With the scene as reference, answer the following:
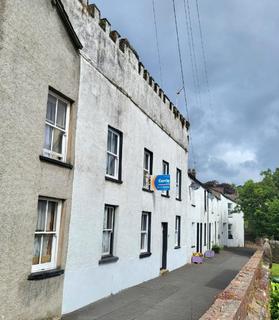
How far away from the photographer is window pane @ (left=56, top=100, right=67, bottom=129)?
9.65 meters

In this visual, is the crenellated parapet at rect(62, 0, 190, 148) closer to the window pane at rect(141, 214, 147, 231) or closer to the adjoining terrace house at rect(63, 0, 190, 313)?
the adjoining terrace house at rect(63, 0, 190, 313)

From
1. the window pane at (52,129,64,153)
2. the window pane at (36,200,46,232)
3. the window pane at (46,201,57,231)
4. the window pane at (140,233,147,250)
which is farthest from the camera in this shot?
the window pane at (140,233,147,250)

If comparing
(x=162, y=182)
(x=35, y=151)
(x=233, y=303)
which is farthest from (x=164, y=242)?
(x=233, y=303)

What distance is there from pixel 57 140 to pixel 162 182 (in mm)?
7038

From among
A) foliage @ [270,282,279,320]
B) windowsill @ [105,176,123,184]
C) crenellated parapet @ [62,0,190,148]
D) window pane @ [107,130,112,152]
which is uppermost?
crenellated parapet @ [62,0,190,148]

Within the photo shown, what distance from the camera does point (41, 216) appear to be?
28.8 feet

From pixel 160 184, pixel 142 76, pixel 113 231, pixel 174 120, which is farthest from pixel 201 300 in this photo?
pixel 174 120

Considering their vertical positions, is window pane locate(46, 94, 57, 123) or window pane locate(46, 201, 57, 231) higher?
window pane locate(46, 94, 57, 123)

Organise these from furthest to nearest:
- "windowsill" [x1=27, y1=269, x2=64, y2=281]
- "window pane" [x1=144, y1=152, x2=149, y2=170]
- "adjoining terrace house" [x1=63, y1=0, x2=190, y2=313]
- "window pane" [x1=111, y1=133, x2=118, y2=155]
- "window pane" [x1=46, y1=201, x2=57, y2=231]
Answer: "window pane" [x1=144, y1=152, x2=149, y2=170] → "window pane" [x1=111, y1=133, x2=118, y2=155] → "adjoining terrace house" [x1=63, y1=0, x2=190, y2=313] → "window pane" [x1=46, y1=201, x2=57, y2=231] → "windowsill" [x1=27, y1=269, x2=64, y2=281]

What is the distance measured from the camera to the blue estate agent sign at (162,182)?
614 inches

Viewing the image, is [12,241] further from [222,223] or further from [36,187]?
[222,223]

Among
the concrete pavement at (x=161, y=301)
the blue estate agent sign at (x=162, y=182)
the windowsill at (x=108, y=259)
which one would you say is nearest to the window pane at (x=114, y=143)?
the windowsill at (x=108, y=259)

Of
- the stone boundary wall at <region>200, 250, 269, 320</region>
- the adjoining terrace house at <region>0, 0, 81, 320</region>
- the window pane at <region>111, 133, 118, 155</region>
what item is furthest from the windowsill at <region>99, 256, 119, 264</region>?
the stone boundary wall at <region>200, 250, 269, 320</region>

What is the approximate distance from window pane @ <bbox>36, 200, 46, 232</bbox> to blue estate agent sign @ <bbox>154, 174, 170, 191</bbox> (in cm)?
750
